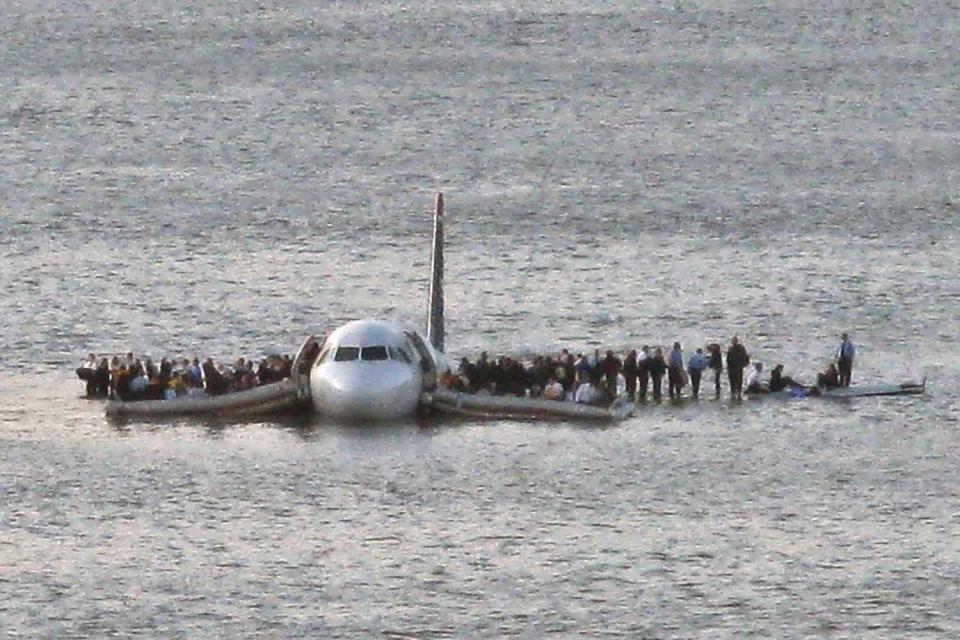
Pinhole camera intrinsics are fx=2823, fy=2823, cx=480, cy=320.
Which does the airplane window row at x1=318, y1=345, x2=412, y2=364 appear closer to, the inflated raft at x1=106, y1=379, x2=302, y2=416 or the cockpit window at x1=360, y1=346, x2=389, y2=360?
the cockpit window at x1=360, y1=346, x2=389, y2=360

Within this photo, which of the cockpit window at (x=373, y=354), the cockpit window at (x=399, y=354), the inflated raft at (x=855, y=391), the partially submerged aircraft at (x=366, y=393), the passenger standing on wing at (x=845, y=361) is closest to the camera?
the partially submerged aircraft at (x=366, y=393)

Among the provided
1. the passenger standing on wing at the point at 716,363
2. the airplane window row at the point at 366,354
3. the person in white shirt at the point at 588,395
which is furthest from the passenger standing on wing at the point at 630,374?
the airplane window row at the point at 366,354

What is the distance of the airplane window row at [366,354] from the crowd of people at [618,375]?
2766 mm

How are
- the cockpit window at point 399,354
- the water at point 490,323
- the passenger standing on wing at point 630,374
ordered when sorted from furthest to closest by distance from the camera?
the passenger standing on wing at point 630,374
the cockpit window at point 399,354
the water at point 490,323

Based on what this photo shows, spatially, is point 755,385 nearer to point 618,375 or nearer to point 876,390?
point 876,390

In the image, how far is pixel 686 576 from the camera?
6275 cm

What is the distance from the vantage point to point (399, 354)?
258ft

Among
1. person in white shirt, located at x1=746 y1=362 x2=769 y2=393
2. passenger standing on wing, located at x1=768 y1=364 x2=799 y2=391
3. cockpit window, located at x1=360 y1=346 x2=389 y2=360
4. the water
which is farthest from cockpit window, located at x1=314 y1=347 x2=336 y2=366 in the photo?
passenger standing on wing, located at x1=768 y1=364 x2=799 y2=391

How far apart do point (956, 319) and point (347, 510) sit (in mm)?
35689

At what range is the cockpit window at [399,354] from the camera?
78562 mm

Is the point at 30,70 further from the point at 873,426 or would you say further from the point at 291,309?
the point at 873,426

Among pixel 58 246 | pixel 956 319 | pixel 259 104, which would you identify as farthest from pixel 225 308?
pixel 259 104

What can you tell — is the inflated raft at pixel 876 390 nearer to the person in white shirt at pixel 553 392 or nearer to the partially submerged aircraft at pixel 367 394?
the partially submerged aircraft at pixel 367 394

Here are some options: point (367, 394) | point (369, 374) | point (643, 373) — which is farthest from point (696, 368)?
point (367, 394)
